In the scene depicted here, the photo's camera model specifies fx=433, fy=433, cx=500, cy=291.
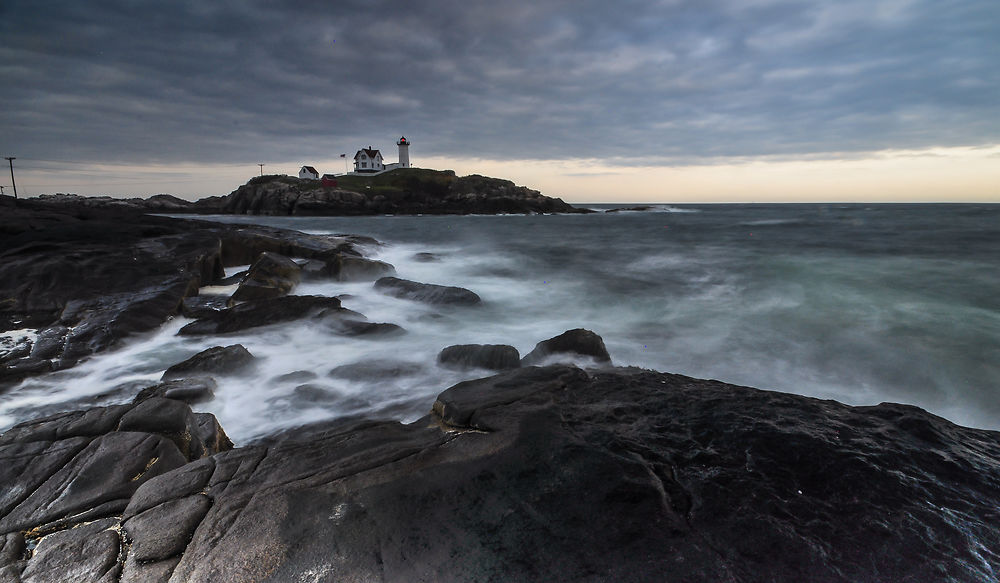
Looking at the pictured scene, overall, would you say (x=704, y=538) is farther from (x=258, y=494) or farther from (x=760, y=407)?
(x=258, y=494)

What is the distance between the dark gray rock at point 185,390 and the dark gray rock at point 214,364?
19.3 inches

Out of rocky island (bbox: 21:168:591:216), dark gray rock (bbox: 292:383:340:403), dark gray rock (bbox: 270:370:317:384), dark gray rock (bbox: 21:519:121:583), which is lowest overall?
dark gray rock (bbox: 292:383:340:403)

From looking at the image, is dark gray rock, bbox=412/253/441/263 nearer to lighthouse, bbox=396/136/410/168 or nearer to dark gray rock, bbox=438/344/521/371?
dark gray rock, bbox=438/344/521/371

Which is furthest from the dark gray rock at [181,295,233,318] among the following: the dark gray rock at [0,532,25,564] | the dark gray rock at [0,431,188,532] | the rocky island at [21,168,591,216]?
the rocky island at [21,168,591,216]

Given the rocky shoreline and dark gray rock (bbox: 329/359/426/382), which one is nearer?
the rocky shoreline

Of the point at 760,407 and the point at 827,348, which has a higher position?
the point at 760,407

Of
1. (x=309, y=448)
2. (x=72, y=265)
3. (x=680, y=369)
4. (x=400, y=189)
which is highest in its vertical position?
Result: (x=400, y=189)

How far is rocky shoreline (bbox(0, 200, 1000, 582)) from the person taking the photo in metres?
2.48

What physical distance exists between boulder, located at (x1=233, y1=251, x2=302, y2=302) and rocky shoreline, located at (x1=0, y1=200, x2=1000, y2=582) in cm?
654

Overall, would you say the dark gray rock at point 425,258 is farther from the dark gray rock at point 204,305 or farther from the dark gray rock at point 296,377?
the dark gray rock at point 296,377

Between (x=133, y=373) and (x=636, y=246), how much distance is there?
25.6 metres

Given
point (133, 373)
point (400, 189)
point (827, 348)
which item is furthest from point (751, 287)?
point (400, 189)

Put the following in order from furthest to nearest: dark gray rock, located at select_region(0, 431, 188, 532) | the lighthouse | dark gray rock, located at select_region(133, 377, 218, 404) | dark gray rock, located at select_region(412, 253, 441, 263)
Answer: the lighthouse < dark gray rock, located at select_region(412, 253, 441, 263) < dark gray rock, located at select_region(133, 377, 218, 404) < dark gray rock, located at select_region(0, 431, 188, 532)

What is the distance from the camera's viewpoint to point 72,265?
10453mm
